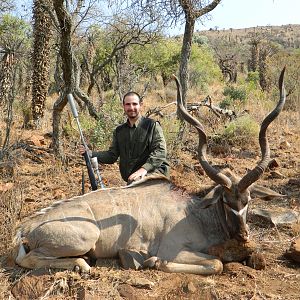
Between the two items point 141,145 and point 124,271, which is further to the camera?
Result: point 141,145

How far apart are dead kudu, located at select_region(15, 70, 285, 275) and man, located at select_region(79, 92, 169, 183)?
61 centimetres

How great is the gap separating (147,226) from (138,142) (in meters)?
1.24

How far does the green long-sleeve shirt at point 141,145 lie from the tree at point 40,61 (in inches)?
232

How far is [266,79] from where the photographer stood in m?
20.7

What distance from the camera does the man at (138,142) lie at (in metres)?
5.17

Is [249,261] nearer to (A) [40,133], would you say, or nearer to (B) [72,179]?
(B) [72,179]

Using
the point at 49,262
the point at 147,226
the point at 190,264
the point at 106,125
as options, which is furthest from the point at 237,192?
the point at 106,125

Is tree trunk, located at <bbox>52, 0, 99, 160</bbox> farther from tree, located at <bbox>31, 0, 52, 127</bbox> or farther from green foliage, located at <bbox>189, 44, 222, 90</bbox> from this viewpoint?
green foliage, located at <bbox>189, 44, 222, 90</bbox>

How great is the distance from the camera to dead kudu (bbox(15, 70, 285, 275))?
408 centimetres

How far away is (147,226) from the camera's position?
14.3ft

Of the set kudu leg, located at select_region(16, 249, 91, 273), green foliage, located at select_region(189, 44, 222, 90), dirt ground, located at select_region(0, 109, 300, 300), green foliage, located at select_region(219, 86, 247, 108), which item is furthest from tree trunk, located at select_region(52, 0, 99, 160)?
green foliage, located at select_region(189, 44, 222, 90)

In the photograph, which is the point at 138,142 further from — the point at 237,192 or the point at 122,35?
the point at 122,35

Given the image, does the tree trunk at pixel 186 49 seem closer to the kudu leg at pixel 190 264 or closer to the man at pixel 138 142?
the man at pixel 138 142

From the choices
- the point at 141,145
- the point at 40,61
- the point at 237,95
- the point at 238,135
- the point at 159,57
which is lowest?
the point at 238,135
